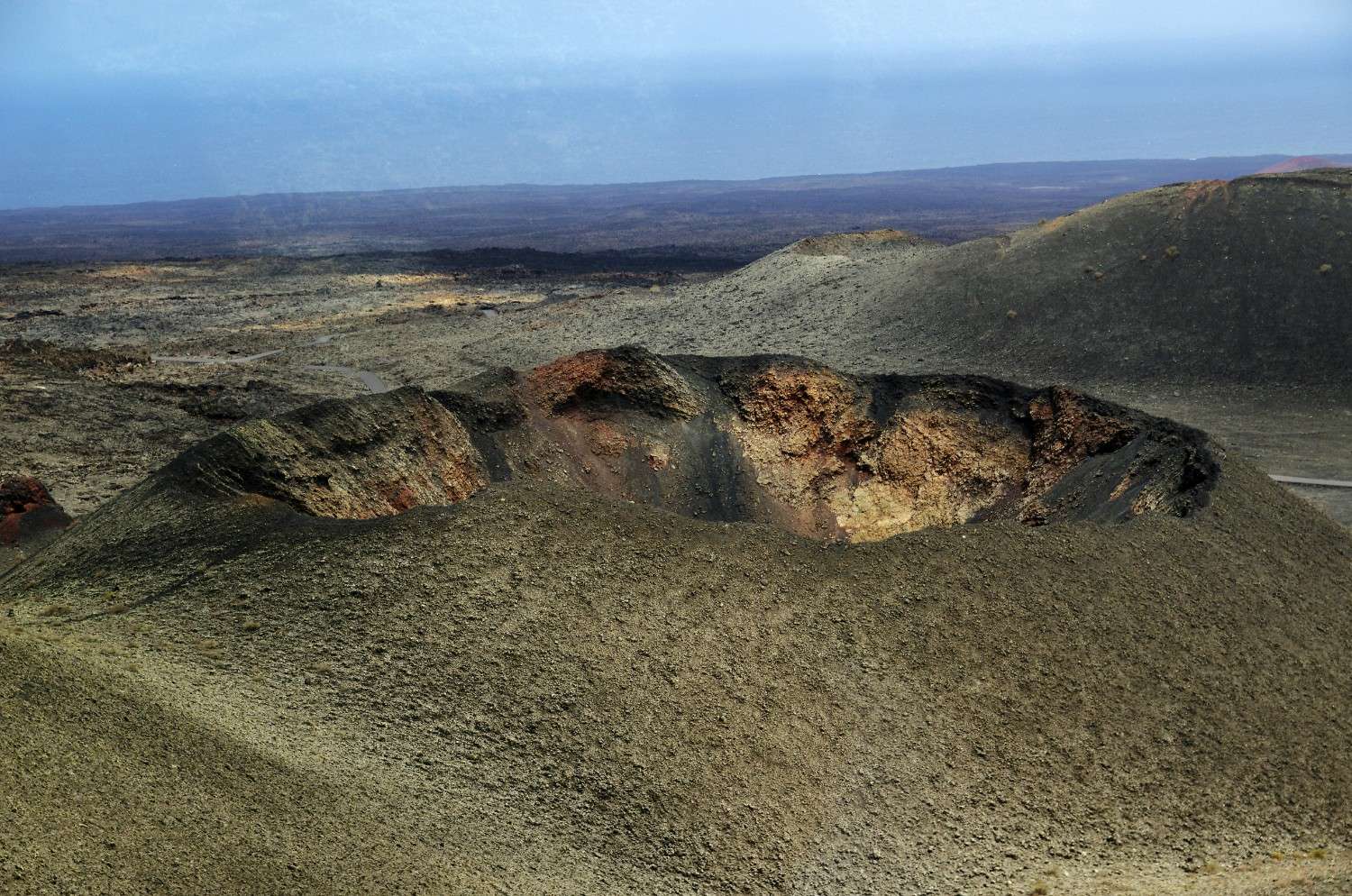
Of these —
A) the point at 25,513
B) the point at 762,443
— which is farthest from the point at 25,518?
the point at 762,443

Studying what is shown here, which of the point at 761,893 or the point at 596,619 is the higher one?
the point at 596,619

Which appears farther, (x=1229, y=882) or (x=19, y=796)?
(x=1229, y=882)

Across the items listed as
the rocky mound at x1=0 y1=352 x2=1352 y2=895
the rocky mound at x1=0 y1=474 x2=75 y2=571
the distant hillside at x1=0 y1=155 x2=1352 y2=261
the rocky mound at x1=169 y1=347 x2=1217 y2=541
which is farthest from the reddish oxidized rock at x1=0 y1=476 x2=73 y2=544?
the distant hillside at x1=0 y1=155 x2=1352 y2=261

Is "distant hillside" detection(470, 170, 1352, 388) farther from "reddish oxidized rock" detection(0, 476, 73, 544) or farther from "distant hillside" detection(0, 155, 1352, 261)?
"distant hillside" detection(0, 155, 1352, 261)

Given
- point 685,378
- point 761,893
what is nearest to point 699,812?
point 761,893

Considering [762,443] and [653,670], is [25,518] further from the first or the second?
[653,670]

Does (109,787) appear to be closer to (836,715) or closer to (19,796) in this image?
(19,796)

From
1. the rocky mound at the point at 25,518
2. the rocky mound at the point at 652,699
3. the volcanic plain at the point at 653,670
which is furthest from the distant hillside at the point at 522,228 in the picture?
the rocky mound at the point at 652,699
